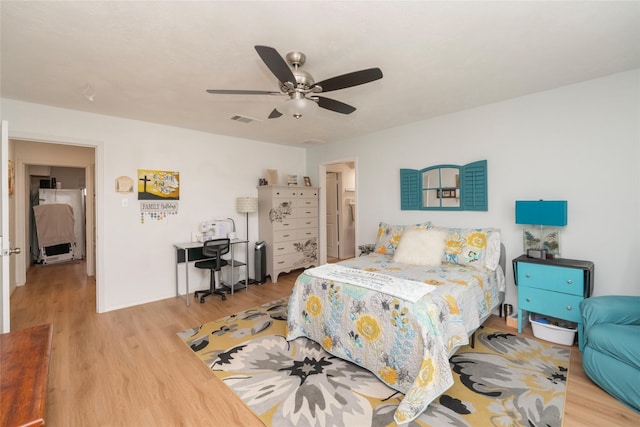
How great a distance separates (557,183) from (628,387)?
182 cm

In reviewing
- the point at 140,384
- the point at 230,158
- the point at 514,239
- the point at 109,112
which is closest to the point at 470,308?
the point at 514,239

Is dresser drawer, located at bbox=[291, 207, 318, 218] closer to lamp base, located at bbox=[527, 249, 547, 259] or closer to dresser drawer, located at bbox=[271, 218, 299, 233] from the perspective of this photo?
dresser drawer, located at bbox=[271, 218, 299, 233]

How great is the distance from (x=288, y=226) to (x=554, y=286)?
142 inches

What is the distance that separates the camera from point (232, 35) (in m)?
1.88

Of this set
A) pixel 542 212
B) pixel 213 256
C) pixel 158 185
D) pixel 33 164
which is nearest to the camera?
pixel 542 212

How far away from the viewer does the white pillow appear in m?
3.05

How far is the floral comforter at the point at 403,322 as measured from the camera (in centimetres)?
180

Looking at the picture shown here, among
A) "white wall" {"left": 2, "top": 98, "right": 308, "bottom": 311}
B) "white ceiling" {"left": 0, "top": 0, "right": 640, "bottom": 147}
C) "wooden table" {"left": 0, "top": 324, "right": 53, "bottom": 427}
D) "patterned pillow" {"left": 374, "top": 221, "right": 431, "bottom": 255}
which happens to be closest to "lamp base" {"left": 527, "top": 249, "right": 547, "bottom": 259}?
"patterned pillow" {"left": 374, "top": 221, "right": 431, "bottom": 255}

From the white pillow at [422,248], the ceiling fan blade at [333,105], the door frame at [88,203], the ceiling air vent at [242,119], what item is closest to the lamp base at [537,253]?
the white pillow at [422,248]

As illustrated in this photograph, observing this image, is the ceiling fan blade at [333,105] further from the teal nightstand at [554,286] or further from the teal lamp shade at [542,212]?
the teal nightstand at [554,286]

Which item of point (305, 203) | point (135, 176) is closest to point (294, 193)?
point (305, 203)

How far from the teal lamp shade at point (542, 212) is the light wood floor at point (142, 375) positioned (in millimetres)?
1148

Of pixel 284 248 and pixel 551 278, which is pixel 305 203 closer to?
pixel 284 248

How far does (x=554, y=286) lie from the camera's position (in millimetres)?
2588
